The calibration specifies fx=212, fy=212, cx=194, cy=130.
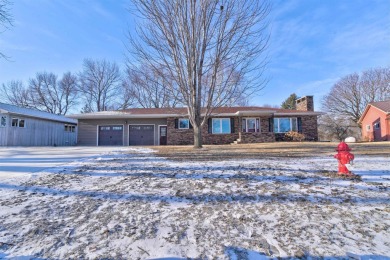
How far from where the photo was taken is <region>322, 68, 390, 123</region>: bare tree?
98.9ft

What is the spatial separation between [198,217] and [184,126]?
15.5m

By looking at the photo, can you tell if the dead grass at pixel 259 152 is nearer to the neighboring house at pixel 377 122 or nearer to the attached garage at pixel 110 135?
the attached garage at pixel 110 135

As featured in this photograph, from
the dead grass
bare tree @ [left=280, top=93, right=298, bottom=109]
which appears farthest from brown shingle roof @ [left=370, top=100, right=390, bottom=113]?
the dead grass

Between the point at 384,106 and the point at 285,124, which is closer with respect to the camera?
the point at 285,124

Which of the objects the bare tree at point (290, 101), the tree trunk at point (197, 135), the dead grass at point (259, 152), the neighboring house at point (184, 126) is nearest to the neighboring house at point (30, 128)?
the neighboring house at point (184, 126)

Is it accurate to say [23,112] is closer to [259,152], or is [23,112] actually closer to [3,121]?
[3,121]

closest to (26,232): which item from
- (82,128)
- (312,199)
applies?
(312,199)

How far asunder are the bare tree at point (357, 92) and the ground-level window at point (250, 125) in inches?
862

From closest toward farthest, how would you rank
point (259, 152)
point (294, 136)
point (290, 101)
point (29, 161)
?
point (29, 161), point (259, 152), point (294, 136), point (290, 101)

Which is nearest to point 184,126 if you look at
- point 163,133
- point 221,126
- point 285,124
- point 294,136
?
point 163,133

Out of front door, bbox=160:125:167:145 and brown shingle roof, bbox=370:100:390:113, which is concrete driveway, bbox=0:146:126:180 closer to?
front door, bbox=160:125:167:145

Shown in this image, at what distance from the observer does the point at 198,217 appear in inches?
97.6

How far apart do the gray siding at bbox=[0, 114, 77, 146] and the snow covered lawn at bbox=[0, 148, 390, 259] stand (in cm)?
1573

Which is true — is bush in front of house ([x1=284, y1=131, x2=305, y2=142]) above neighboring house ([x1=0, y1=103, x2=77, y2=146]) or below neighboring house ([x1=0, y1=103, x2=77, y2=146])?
below
